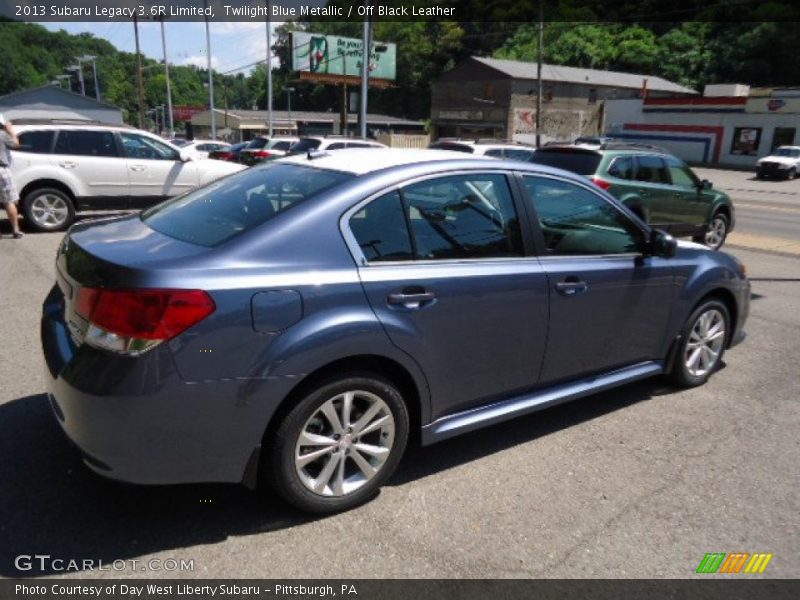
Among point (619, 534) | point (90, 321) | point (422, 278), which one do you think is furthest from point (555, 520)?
point (90, 321)

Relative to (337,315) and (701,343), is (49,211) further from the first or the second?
(701,343)

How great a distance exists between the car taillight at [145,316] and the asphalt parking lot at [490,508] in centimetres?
92

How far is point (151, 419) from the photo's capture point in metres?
2.42

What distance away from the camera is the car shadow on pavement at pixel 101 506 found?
264 centimetres

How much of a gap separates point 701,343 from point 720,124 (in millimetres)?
48377

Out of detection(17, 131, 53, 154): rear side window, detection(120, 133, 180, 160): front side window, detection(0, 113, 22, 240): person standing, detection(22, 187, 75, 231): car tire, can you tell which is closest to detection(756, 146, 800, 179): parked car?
detection(120, 133, 180, 160): front side window

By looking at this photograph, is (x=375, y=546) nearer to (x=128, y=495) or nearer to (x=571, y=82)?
(x=128, y=495)

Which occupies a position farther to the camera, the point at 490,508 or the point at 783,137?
the point at 783,137

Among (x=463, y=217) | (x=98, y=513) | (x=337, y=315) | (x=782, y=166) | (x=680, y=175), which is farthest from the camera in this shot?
(x=782, y=166)

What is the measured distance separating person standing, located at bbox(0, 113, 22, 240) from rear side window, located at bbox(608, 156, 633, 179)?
27.4 ft

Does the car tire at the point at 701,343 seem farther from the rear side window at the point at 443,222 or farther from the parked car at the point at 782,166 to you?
the parked car at the point at 782,166

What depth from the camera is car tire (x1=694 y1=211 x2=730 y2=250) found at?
1098 cm

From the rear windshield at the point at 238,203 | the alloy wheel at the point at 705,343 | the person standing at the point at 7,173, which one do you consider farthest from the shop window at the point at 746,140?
the rear windshield at the point at 238,203

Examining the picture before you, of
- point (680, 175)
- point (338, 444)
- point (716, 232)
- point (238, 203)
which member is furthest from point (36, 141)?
point (716, 232)
